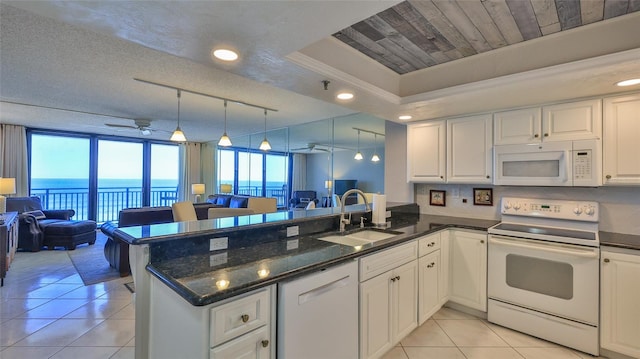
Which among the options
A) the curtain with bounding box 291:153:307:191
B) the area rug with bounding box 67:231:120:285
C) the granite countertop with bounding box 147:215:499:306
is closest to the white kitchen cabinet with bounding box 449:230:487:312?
the granite countertop with bounding box 147:215:499:306

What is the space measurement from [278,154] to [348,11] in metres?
6.02

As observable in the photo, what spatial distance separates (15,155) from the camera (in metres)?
6.21

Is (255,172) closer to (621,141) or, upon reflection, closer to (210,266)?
(210,266)

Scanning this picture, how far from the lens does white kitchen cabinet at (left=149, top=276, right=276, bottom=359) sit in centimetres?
116

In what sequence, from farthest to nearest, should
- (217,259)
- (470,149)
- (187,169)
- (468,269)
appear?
(187,169) → (470,149) → (468,269) → (217,259)

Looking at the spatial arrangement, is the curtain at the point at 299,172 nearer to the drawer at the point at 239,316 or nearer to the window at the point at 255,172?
the window at the point at 255,172

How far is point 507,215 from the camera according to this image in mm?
2977

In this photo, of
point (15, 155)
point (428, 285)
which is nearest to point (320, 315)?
point (428, 285)

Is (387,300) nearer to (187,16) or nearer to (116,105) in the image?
(187,16)

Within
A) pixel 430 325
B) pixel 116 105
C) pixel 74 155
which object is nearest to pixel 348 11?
pixel 430 325

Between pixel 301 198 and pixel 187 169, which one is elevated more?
pixel 187 169

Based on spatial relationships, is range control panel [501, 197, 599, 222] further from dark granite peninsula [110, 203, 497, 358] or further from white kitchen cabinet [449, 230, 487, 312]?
dark granite peninsula [110, 203, 497, 358]

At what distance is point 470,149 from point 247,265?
2.65 metres

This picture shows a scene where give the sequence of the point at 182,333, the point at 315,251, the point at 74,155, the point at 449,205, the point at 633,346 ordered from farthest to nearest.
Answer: the point at 74,155 → the point at 449,205 → the point at 633,346 → the point at 315,251 → the point at 182,333
